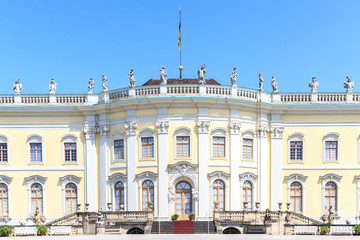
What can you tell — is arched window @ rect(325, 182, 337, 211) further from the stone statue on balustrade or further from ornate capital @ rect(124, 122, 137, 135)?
the stone statue on balustrade

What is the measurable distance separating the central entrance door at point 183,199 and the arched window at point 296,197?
270 inches

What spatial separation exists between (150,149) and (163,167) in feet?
4.69

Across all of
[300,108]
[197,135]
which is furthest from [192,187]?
[300,108]

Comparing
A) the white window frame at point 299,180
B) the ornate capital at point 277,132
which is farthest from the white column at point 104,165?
the white window frame at point 299,180

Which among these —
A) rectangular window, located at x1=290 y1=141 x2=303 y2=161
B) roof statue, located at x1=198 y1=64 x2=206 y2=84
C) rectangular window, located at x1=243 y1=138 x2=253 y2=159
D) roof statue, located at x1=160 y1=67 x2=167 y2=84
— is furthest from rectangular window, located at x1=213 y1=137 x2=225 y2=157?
rectangular window, located at x1=290 y1=141 x2=303 y2=161

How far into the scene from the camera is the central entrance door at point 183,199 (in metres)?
33.9

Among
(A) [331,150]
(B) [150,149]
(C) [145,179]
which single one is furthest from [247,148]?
(C) [145,179]

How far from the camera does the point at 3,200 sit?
36.2m

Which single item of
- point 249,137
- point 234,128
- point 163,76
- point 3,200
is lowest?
point 3,200

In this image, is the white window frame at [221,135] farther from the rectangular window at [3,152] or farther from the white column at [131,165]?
the rectangular window at [3,152]

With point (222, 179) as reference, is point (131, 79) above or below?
above

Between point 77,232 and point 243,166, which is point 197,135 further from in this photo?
point 77,232

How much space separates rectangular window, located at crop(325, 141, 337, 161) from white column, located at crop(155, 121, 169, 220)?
10.4 m

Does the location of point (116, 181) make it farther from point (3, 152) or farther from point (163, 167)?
point (3, 152)
